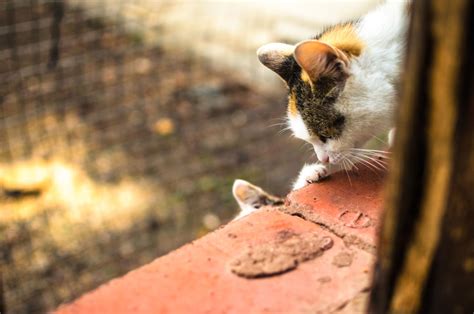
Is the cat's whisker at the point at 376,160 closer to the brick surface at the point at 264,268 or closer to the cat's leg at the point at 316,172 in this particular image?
the cat's leg at the point at 316,172

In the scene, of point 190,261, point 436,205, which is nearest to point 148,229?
point 190,261

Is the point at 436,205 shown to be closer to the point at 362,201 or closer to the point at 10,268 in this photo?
the point at 362,201

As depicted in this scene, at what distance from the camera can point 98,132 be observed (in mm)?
4195

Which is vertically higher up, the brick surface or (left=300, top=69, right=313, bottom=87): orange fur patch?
(left=300, top=69, right=313, bottom=87): orange fur patch

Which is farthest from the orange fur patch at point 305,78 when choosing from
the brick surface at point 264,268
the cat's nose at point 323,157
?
the brick surface at point 264,268

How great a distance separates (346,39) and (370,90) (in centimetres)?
20

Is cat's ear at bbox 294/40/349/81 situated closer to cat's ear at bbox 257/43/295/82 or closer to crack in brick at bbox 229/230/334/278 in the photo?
cat's ear at bbox 257/43/295/82

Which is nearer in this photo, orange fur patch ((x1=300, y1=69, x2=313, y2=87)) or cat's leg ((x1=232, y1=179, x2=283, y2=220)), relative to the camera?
orange fur patch ((x1=300, y1=69, x2=313, y2=87))

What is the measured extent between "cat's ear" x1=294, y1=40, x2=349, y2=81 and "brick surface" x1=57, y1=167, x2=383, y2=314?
417 mm

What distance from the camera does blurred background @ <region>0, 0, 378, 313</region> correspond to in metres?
3.41

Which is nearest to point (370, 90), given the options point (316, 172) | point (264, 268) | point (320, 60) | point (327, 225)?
point (320, 60)

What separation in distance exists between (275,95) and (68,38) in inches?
58.6

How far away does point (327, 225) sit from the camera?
60.4 inches

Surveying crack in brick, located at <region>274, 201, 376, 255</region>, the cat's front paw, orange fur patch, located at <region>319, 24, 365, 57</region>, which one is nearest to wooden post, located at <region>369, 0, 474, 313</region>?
crack in brick, located at <region>274, 201, 376, 255</region>
